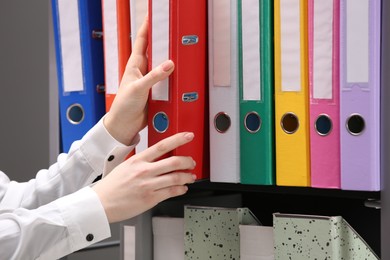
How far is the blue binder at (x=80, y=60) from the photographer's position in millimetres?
1285


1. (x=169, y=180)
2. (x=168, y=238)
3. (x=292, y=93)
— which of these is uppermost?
(x=292, y=93)

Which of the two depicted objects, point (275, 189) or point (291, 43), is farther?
point (275, 189)

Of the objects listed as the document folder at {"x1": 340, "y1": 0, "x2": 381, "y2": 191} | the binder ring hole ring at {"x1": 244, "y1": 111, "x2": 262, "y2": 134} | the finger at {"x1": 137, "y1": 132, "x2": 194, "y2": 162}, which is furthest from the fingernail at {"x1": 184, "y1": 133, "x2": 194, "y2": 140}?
the document folder at {"x1": 340, "y1": 0, "x2": 381, "y2": 191}

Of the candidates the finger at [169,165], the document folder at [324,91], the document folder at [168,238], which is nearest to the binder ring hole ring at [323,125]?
the document folder at [324,91]

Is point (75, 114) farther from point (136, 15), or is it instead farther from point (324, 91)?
point (324, 91)

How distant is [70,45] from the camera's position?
1.30 metres

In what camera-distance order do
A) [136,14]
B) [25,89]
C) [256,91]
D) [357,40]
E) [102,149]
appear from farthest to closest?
[25,89]
[102,149]
[136,14]
[256,91]
[357,40]

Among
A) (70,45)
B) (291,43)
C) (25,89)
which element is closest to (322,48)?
(291,43)

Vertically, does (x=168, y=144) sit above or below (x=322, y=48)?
below

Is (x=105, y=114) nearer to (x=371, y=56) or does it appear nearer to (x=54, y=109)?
(x=54, y=109)

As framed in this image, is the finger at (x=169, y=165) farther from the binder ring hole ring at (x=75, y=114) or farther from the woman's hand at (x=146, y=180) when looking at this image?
the binder ring hole ring at (x=75, y=114)

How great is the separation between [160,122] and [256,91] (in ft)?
0.52

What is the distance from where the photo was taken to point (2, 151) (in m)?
2.03

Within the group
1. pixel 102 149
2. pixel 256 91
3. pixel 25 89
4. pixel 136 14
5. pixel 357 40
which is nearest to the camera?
pixel 357 40
